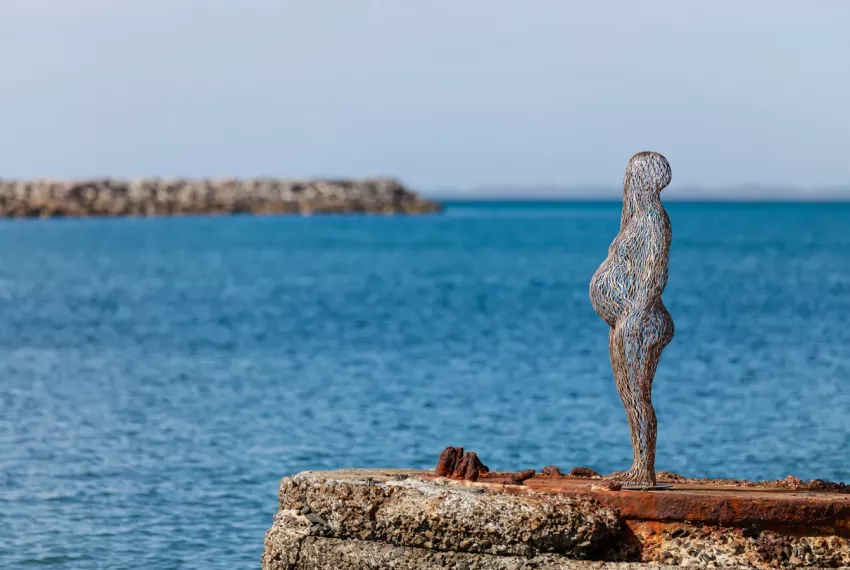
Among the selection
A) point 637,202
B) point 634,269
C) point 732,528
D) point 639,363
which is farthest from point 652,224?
point 732,528

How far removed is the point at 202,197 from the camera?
529ft

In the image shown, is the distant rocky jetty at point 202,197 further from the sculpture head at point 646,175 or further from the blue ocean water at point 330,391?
the sculpture head at point 646,175

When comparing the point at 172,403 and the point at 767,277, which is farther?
the point at 767,277

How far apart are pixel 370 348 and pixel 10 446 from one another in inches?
590

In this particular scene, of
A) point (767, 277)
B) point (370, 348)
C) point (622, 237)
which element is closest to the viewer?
point (622, 237)

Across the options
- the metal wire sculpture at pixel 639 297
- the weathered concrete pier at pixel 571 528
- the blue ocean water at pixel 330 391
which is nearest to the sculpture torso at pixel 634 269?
the metal wire sculpture at pixel 639 297

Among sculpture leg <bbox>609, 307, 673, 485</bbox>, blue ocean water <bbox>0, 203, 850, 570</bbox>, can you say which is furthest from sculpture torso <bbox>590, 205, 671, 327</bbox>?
blue ocean water <bbox>0, 203, 850, 570</bbox>

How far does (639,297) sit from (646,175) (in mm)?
848

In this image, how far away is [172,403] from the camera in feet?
80.5

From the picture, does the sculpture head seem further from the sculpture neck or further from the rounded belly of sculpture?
the rounded belly of sculpture

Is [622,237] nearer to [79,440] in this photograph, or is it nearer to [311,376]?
[79,440]

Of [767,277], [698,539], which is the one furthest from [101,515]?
[767,277]

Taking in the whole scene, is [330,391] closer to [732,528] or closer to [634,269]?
[634,269]

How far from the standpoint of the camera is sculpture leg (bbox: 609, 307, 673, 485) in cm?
1008
